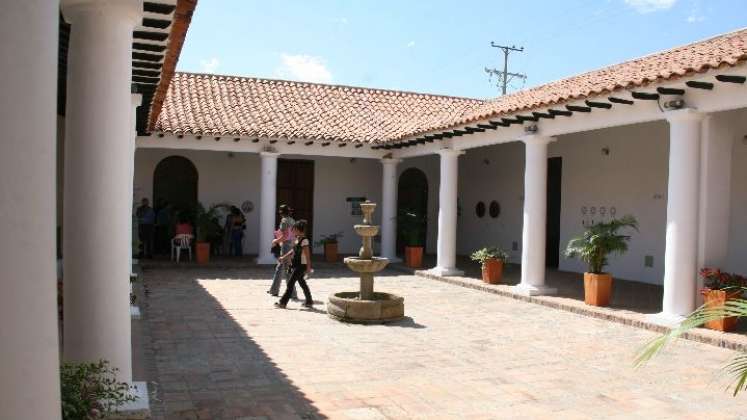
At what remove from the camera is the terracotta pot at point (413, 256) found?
52.6 ft

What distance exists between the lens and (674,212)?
8.61 meters

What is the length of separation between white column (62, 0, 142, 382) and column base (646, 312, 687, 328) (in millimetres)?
6999

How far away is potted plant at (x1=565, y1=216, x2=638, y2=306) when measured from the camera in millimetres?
9844

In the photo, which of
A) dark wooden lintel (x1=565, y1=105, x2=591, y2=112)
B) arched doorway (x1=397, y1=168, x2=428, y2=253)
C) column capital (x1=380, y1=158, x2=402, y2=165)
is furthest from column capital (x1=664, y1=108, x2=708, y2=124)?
arched doorway (x1=397, y1=168, x2=428, y2=253)

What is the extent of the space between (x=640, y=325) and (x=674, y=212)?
158 cm

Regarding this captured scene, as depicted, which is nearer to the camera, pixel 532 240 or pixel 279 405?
pixel 279 405

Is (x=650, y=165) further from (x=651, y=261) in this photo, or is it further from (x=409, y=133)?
(x=409, y=133)

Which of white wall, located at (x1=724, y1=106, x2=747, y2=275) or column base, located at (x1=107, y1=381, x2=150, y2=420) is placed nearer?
column base, located at (x1=107, y1=381, x2=150, y2=420)

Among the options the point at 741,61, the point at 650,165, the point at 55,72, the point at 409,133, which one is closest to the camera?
the point at 55,72

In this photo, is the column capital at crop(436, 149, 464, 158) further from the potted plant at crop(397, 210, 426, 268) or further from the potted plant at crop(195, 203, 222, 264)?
the potted plant at crop(195, 203, 222, 264)

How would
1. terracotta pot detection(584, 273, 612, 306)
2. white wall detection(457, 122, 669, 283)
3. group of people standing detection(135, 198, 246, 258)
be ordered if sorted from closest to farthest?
terracotta pot detection(584, 273, 612, 306), white wall detection(457, 122, 669, 283), group of people standing detection(135, 198, 246, 258)

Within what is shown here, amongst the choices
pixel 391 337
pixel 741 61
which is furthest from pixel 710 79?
pixel 391 337

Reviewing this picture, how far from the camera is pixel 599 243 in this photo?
991cm

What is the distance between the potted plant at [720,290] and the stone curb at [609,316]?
0.15 metres
